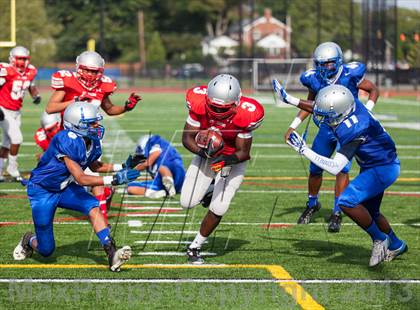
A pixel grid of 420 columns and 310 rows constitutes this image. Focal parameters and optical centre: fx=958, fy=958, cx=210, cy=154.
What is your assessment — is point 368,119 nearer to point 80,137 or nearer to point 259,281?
point 259,281

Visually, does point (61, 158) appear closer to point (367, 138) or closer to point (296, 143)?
point (296, 143)

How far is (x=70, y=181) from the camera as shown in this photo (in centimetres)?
696

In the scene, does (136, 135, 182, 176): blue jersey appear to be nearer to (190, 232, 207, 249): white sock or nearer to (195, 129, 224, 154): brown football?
(190, 232, 207, 249): white sock

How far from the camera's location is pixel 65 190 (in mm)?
6949

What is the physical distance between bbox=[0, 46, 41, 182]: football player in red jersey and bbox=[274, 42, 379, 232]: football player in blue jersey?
4480 mm

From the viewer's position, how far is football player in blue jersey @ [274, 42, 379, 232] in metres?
8.44

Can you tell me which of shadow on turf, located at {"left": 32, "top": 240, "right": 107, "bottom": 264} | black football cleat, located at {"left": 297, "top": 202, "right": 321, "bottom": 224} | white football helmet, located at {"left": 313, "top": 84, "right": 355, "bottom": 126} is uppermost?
white football helmet, located at {"left": 313, "top": 84, "right": 355, "bottom": 126}

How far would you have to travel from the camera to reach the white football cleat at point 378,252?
6.91 meters

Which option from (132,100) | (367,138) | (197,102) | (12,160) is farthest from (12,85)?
(367,138)

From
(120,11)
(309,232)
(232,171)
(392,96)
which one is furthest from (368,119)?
(120,11)

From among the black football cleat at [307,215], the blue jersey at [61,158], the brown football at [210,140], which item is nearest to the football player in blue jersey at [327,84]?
the black football cleat at [307,215]

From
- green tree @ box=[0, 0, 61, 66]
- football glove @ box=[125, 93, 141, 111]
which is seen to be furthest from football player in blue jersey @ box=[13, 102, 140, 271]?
green tree @ box=[0, 0, 61, 66]

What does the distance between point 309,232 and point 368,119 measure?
196 cm

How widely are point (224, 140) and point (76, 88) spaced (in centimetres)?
223
